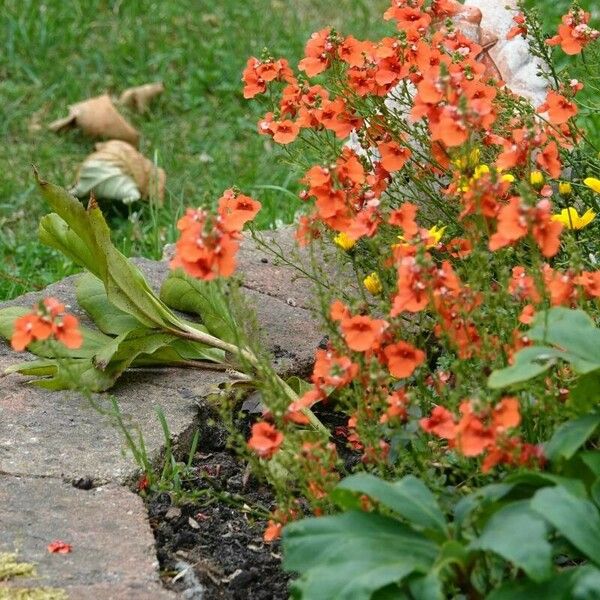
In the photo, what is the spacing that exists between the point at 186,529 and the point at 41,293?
1077mm

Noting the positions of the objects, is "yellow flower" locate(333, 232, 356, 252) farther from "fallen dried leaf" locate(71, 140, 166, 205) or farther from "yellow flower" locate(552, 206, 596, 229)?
"fallen dried leaf" locate(71, 140, 166, 205)

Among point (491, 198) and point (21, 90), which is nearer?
point (491, 198)

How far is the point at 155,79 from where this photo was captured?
5.91 metres

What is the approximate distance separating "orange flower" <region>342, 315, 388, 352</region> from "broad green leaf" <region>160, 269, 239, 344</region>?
94 centimetres

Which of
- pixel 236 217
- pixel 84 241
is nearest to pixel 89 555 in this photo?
pixel 236 217

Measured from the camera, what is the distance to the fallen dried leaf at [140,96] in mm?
5723

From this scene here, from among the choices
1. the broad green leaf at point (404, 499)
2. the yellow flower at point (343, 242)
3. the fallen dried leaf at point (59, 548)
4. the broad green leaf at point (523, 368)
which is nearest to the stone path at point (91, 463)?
the fallen dried leaf at point (59, 548)

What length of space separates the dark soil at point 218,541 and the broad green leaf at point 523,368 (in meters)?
0.59

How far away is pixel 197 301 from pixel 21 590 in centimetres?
120

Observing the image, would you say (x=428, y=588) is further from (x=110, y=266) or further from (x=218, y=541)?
(x=110, y=266)

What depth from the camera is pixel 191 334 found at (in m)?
3.11

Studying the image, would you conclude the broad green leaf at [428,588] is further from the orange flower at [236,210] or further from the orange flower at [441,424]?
the orange flower at [236,210]

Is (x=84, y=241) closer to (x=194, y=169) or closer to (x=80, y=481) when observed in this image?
(x=80, y=481)

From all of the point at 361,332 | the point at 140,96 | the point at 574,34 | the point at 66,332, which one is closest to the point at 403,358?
the point at 361,332
